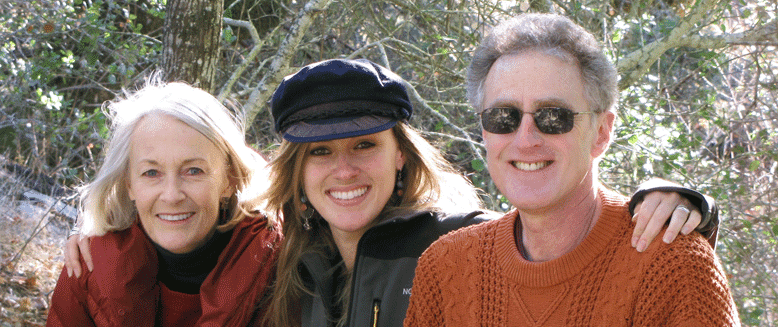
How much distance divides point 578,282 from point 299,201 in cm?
→ 129

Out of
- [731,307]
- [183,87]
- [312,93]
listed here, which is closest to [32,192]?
[183,87]

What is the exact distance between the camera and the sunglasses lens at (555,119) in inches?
72.3

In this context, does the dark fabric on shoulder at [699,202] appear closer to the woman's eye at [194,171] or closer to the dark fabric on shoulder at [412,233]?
the dark fabric on shoulder at [412,233]

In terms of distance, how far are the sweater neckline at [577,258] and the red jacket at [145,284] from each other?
4.04 ft

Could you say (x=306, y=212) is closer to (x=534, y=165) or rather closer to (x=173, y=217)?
(x=173, y=217)

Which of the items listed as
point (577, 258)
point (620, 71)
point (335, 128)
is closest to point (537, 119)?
point (577, 258)

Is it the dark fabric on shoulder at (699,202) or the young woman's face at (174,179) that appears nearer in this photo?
the dark fabric on shoulder at (699,202)

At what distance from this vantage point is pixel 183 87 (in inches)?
123

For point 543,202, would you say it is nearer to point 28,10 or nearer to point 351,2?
point 351,2

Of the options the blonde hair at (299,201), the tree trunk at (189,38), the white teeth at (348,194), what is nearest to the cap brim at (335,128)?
the blonde hair at (299,201)

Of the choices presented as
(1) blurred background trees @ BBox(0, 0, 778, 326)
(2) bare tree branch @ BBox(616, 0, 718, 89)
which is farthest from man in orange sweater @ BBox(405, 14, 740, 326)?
(2) bare tree branch @ BBox(616, 0, 718, 89)

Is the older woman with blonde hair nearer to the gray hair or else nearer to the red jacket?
the red jacket

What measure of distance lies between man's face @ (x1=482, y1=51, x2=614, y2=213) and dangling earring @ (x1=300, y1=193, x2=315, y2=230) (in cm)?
106

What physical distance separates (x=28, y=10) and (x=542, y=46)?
473cm
